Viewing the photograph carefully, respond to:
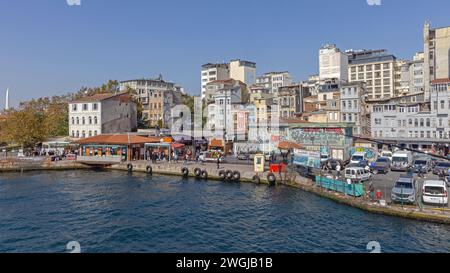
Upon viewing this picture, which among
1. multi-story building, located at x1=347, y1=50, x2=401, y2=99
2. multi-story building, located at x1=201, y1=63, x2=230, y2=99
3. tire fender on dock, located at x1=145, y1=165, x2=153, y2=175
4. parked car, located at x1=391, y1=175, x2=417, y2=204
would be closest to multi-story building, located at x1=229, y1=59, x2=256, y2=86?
multi-story building, located at x1=201, y1=63, x2=230, y2=99

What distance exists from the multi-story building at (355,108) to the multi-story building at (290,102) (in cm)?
1118

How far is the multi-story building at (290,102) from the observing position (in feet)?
197

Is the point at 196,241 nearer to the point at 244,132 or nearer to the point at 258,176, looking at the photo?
the point at 258,176

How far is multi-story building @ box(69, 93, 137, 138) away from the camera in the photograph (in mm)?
53094

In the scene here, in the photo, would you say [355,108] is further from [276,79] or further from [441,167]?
[276,79]

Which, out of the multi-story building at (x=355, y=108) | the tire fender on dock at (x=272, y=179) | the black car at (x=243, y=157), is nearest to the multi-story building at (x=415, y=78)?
the multi-story building at (x=355, y=108)

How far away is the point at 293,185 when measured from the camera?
2914 cm

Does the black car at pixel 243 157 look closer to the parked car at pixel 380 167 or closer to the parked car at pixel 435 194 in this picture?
the parked car at pixel 380 167

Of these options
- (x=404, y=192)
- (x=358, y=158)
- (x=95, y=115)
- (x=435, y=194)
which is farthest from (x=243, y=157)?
(x=95, y=115)

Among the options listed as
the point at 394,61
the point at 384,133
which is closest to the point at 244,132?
the point at 384,133

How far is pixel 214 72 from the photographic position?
104062 mm

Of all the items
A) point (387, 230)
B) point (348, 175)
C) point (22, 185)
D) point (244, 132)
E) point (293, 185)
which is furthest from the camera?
point (244, 132)

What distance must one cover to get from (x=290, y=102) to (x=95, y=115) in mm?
31585

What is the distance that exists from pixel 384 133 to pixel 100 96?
4152 centimetres
